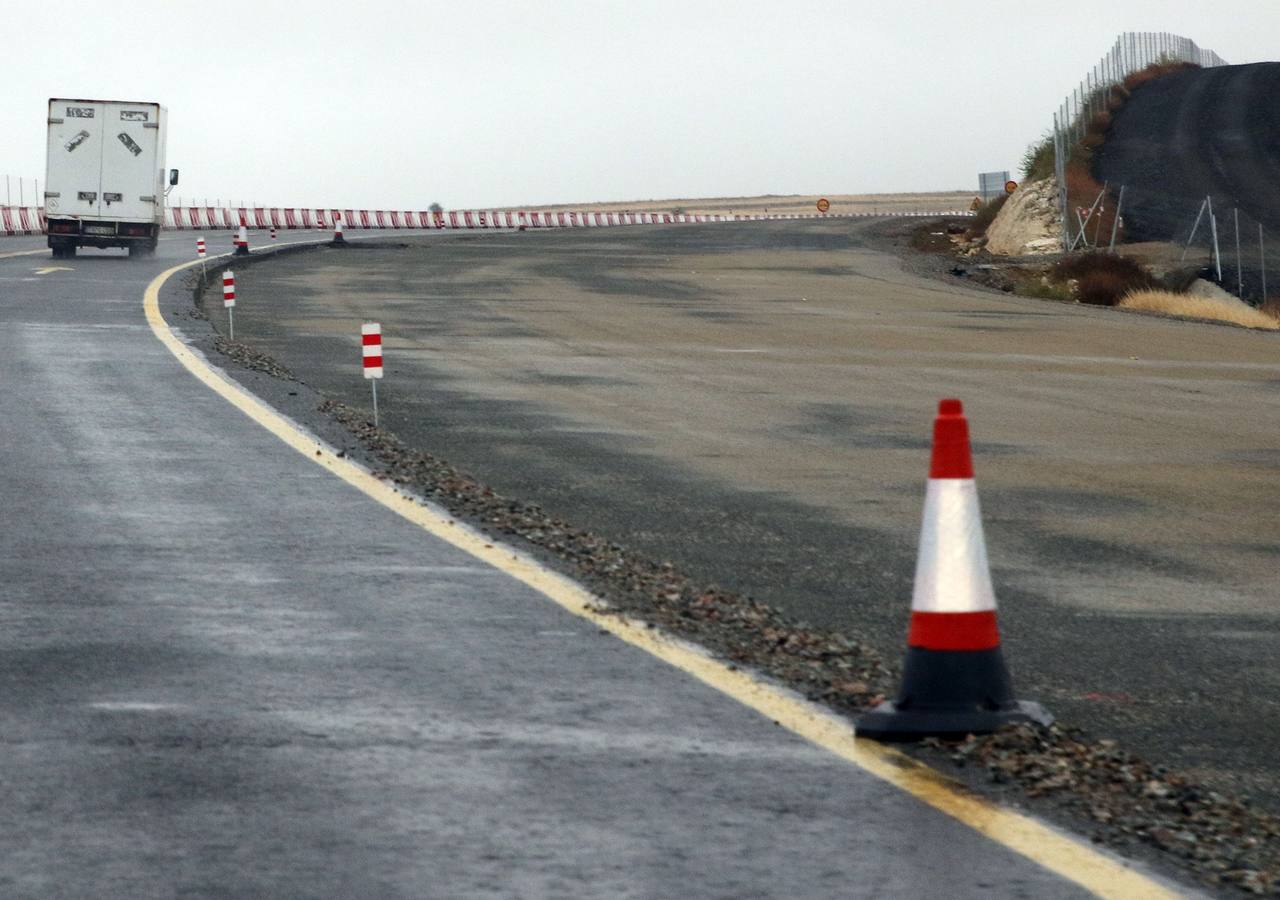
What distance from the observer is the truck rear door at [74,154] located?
4766 cm

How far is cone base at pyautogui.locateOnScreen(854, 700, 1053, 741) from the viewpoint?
5.86 metres

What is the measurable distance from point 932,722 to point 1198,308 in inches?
1230

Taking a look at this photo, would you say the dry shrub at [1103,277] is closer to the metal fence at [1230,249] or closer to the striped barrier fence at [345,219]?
the metal fence at [1230,249]

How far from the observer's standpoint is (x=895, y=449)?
50.0ft

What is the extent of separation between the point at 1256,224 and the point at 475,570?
41608 millimetres

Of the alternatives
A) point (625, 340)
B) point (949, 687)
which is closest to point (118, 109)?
point (625, 340)

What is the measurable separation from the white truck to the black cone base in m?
44.2

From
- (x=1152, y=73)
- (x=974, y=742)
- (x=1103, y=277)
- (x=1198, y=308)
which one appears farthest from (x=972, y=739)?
(x=1152, y=73)

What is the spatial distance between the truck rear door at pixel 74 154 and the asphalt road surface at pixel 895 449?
42.0 ft

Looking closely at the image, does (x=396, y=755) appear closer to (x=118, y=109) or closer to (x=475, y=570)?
(x=475, y=570)

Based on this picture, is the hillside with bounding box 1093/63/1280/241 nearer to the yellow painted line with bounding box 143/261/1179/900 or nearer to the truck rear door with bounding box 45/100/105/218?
the truck rear door with bounding box 45/100/105/218

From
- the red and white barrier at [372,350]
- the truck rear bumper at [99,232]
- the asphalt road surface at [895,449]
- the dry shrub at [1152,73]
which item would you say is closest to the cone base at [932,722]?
the asphalt road surface at [895,449]

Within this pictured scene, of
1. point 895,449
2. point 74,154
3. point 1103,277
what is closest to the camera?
point 895,449

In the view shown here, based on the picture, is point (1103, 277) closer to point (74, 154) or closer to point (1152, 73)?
point (74, 154)
